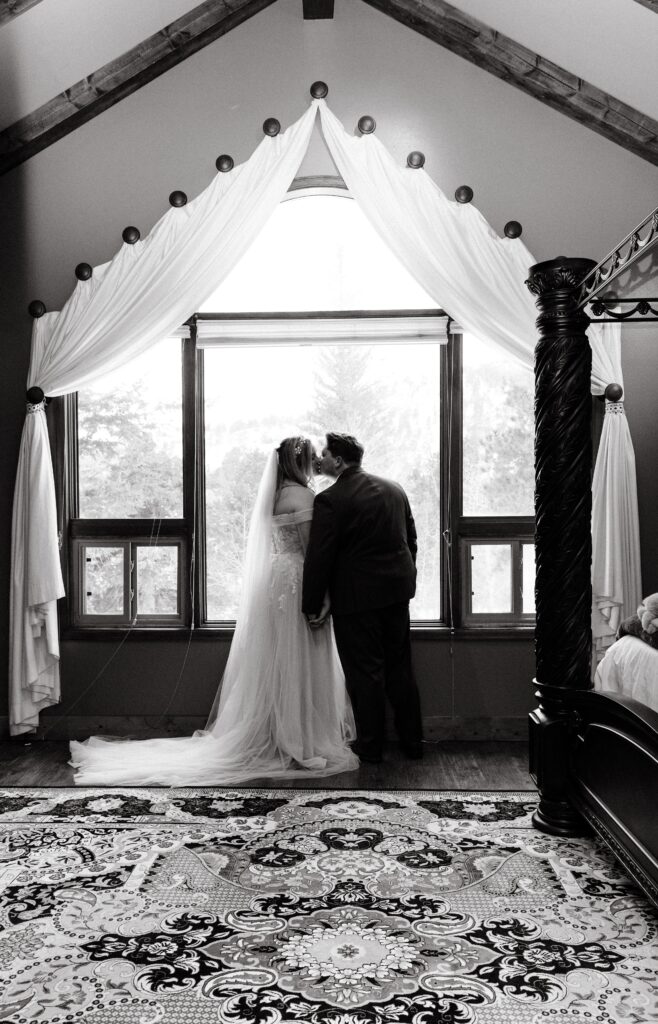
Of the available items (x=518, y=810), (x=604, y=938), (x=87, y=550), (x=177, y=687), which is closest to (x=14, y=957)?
(x=604, y=938)

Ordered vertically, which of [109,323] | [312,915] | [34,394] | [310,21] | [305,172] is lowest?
[312,915]

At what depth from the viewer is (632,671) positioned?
3.22m

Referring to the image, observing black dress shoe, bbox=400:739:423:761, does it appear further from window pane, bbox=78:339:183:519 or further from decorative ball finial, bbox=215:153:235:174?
decorative ball finial, bbox=215:153:235:174

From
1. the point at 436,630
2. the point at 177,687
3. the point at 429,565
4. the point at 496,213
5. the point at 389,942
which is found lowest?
the point at 389,942

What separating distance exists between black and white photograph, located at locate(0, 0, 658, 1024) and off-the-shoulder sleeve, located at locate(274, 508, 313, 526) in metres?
0.02

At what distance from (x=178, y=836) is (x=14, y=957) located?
0.90 meters

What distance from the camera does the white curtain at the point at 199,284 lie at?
14.2 ft

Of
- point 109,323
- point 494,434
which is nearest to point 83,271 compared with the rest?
point 109,323

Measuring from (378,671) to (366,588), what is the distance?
0.42 m

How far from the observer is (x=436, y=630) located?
14.9 feet

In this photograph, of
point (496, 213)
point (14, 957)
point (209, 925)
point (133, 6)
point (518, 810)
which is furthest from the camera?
point (496, 213)

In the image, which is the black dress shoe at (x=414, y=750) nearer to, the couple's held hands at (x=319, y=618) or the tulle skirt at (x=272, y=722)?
the tulle skirt at (x=272, y=722)

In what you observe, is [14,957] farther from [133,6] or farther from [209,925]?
[133,6]

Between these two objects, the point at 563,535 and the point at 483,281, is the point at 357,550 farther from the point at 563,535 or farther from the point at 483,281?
the point at 483,281
